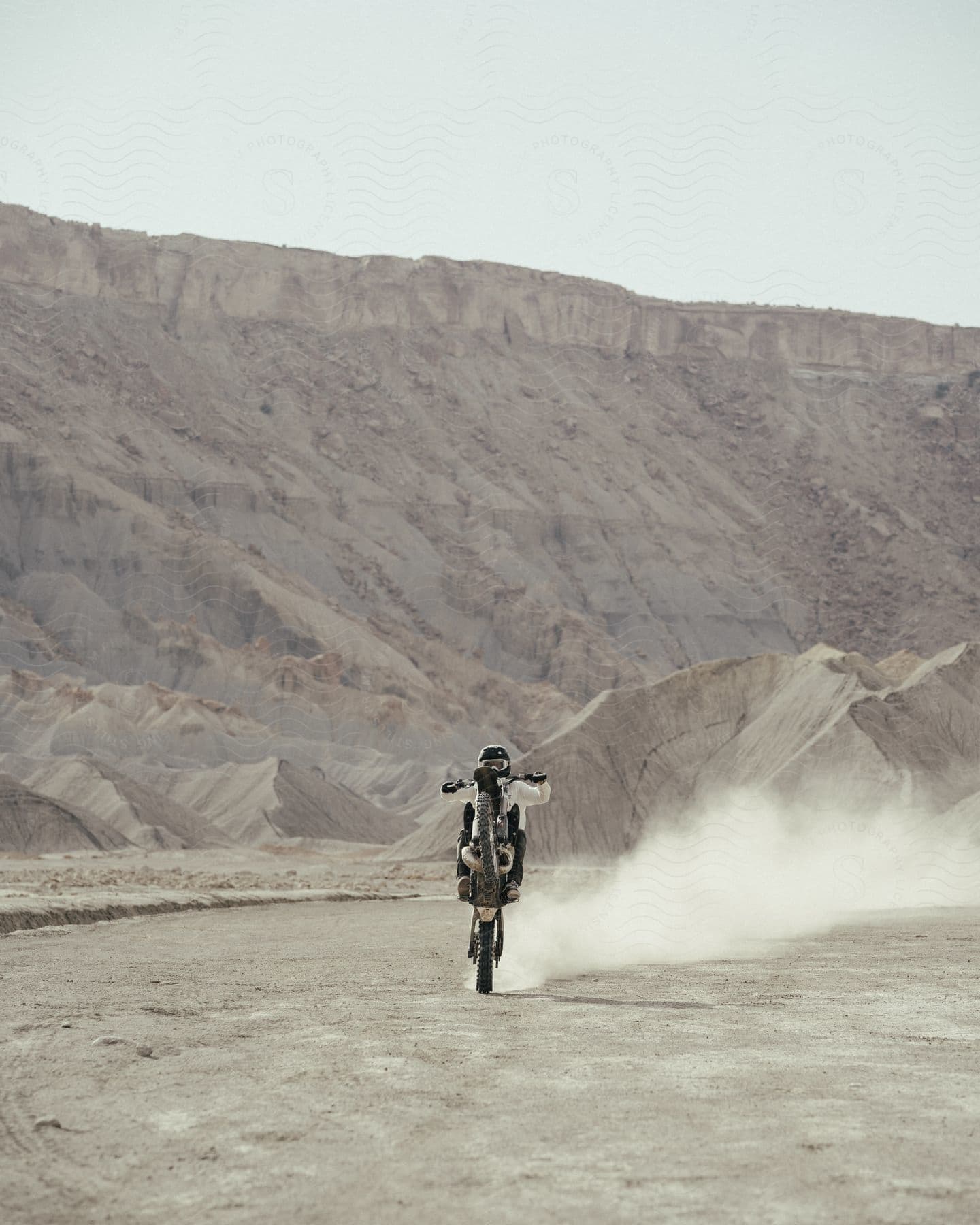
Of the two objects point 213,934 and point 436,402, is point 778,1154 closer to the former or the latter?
point 213,934

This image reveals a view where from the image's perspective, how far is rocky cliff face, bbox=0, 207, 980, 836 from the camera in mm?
103750

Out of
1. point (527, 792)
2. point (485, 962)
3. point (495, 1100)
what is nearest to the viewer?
point (495, 1100)

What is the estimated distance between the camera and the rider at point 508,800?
45.6ft

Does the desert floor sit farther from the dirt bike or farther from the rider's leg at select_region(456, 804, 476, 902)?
the rider's leg at select_region(456, 804, 476, 902)

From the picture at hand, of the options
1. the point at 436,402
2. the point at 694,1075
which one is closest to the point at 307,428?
the point at 436,402

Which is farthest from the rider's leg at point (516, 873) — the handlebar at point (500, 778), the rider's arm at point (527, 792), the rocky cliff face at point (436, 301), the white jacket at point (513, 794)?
the rocky cliff face at point (436, 301)

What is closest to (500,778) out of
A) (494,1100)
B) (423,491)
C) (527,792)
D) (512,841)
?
(527,792)

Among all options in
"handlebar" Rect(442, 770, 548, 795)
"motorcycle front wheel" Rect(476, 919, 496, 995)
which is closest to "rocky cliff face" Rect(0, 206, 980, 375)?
"handlebar" Rect(442, 770, 548, 795)

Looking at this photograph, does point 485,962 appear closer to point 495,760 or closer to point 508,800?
point 508,800

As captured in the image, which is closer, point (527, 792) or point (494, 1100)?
point (494, 1100)

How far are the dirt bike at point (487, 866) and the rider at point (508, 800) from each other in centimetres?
6

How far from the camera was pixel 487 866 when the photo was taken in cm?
1362

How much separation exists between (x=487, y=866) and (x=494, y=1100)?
5.76 meters

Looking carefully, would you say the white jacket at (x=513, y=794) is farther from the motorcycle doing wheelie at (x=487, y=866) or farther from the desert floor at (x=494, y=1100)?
the desert floor at (x=494, y=1100)
